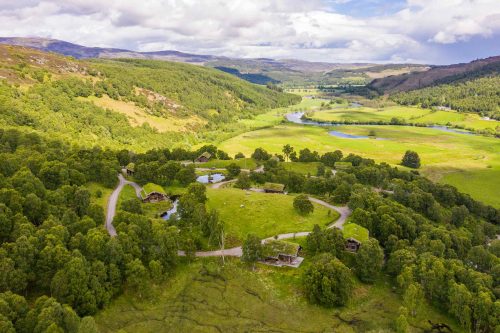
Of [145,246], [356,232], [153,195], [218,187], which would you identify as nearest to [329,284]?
[356,232]

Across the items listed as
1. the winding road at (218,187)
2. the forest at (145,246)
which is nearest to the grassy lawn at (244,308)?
the forest at (145,246)

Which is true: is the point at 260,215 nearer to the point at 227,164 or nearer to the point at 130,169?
the point at 130,169

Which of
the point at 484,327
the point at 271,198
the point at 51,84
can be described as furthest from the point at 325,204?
the point at 51,84

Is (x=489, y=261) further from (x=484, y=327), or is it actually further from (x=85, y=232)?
(x=85, y=232)

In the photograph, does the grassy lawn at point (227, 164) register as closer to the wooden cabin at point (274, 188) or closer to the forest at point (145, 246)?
the wooden cabin at point (274, 188)

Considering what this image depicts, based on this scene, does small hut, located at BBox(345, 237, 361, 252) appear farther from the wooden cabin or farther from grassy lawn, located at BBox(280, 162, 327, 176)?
grassy lawn, located at BBox(280, 162, 327, 176)

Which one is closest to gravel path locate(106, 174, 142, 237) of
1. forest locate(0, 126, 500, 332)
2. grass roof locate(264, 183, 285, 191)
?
forest locate(0, 126, 500, 332)
